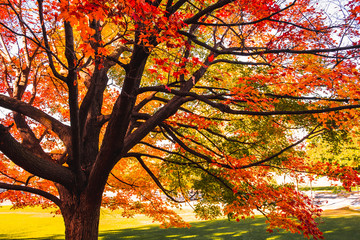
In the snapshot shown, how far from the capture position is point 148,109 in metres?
9.69

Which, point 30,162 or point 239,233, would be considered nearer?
point 30,162

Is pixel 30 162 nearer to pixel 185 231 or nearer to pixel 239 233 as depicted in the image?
pixel 239 233

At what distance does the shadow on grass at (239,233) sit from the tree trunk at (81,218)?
12032mm

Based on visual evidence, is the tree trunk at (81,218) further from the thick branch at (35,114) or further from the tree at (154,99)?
the thick branch at (35,114)

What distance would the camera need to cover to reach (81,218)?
4.52 metres

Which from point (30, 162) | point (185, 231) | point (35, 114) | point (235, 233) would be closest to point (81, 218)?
point (30, 162)

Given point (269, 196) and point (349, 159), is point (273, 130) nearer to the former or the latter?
point (269, 196)

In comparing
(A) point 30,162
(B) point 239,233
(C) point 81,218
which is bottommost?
(B) point 239,233

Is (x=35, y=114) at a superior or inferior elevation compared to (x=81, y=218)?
superior

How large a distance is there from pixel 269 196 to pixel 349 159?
18.5 meters

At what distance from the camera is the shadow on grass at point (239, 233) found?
13.8 meters

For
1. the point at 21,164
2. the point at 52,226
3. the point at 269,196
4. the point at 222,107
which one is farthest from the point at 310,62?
the point at 52,226

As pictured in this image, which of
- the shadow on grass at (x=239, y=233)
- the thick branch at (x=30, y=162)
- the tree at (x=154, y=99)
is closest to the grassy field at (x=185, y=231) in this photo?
the shadow on grass at (x=239, y=233)

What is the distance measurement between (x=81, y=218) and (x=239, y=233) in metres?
13.7
